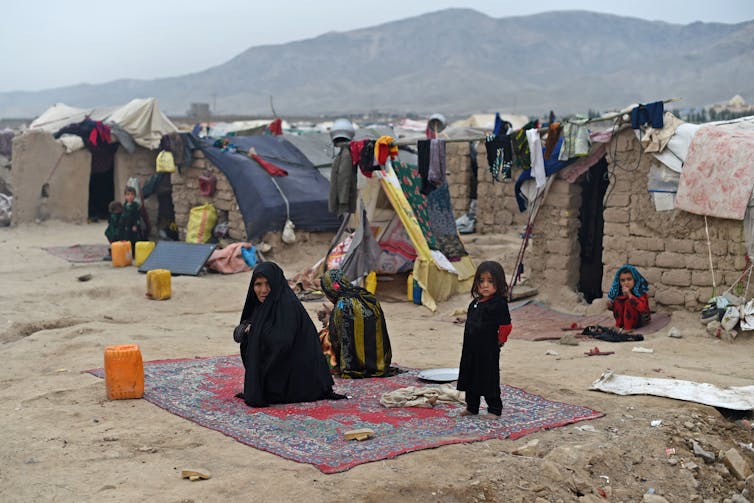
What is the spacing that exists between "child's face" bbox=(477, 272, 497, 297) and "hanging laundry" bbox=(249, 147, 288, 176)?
9.64m

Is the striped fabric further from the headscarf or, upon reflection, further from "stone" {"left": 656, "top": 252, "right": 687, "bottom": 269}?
"stone" {"left": 656, "top": 252, "right": 687, "bottom": 269}

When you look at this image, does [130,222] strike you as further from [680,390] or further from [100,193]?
→ [680,390]

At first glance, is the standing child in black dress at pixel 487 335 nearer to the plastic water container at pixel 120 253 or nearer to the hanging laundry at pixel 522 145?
the hanging laundry at pixel 522 145

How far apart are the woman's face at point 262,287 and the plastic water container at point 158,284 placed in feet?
17.6

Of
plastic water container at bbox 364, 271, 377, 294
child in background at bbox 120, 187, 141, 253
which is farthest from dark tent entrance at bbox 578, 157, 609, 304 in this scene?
child in background at bbox 120, 187, 141, 253

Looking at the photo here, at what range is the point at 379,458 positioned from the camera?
16.4 feet

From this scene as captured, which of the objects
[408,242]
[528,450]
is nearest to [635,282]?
[408,242]

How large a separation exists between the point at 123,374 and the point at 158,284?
17.1ft

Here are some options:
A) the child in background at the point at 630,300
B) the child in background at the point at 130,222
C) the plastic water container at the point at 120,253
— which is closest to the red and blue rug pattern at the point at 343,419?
the child in background at the point at 630,300

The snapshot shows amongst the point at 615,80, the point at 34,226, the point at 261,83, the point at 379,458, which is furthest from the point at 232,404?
the point at 261,83

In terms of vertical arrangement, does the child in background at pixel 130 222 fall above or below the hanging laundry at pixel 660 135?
below

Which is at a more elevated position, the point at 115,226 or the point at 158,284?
the point at 115,226

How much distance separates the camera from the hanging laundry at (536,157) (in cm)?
1032

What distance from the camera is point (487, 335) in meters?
5.87
